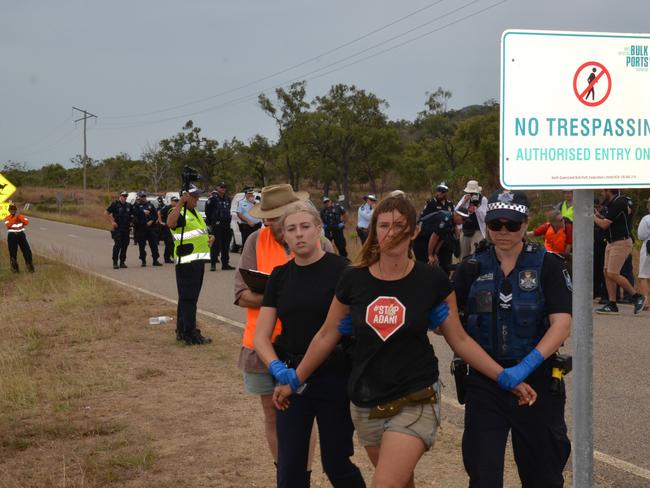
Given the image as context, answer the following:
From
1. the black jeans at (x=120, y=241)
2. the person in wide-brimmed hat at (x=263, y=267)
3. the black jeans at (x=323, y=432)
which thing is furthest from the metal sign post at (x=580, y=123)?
the black jeans at (x=120, y=241)

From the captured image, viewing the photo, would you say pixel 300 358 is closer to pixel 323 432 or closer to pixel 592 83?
pixel 323 432

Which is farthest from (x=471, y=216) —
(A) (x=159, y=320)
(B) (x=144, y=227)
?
(B) (x=144, y=227)

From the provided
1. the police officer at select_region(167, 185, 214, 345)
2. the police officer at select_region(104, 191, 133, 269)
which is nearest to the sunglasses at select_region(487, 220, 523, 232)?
the police officer at select_region(167, 185, 214, 345)

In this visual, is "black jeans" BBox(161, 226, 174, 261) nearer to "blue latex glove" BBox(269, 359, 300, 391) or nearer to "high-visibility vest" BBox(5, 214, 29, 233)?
"high-visibility vest" BBox(5, 214, 29, 233)

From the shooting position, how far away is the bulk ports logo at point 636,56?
108 inches

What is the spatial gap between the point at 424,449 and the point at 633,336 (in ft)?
21.9

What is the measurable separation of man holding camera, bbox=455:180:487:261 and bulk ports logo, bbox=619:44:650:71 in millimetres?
10157

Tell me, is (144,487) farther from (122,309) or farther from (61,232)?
(61,232)

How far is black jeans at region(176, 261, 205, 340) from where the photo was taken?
902 centimetres

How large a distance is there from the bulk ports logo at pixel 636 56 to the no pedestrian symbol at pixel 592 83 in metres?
0.10

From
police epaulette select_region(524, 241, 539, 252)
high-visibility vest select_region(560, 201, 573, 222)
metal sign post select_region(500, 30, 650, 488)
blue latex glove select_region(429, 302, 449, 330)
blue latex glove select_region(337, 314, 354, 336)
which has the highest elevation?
metal sign post select_region(500, 30, 650, 488)

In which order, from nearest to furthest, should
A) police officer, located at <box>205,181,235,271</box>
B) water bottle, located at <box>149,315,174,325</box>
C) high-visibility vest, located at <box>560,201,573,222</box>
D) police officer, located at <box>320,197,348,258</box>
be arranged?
water bottle, located at <box>149,315,174,325</box>, high-visibility vest, located at <box>560,201,573,222</box>, police officer, located at <box>205,181,235,271</box>, police officer, located at <box>320,197,348,258</box>

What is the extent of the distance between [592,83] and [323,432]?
6.68 ft

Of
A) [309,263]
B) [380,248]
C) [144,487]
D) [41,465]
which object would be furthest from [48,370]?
[380,248]
